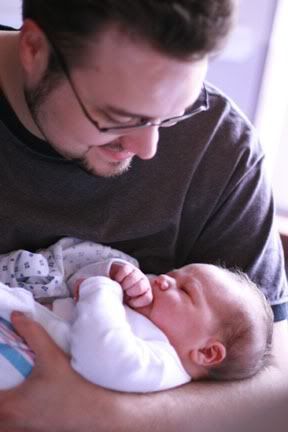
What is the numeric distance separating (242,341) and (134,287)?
0.85ft

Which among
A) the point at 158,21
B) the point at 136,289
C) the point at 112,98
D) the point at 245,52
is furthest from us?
the point at 245,52

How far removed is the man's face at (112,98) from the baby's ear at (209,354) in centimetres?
42

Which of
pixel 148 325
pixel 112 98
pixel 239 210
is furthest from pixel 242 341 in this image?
pixel 112 98

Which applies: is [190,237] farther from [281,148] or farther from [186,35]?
[281,148]

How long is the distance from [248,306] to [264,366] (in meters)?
0.18

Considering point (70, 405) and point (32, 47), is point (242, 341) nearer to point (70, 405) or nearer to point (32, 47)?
Answer: point (70, 405)

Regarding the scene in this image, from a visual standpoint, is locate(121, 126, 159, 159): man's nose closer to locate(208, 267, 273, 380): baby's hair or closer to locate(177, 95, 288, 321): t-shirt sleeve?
locate(177, 95, 288, 321): t-shirt sleeve

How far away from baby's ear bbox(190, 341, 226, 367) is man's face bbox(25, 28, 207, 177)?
421 millimetres

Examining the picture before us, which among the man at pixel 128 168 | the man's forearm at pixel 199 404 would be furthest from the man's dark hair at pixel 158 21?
the man's forearm at pixel 199 404

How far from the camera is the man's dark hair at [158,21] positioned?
891 mm

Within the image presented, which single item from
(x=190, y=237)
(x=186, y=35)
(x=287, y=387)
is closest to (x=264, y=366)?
(x=287, y=387)

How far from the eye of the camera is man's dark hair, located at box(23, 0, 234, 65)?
89 centimetres

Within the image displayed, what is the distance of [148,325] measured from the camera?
3.96 ft

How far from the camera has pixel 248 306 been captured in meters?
1.21
